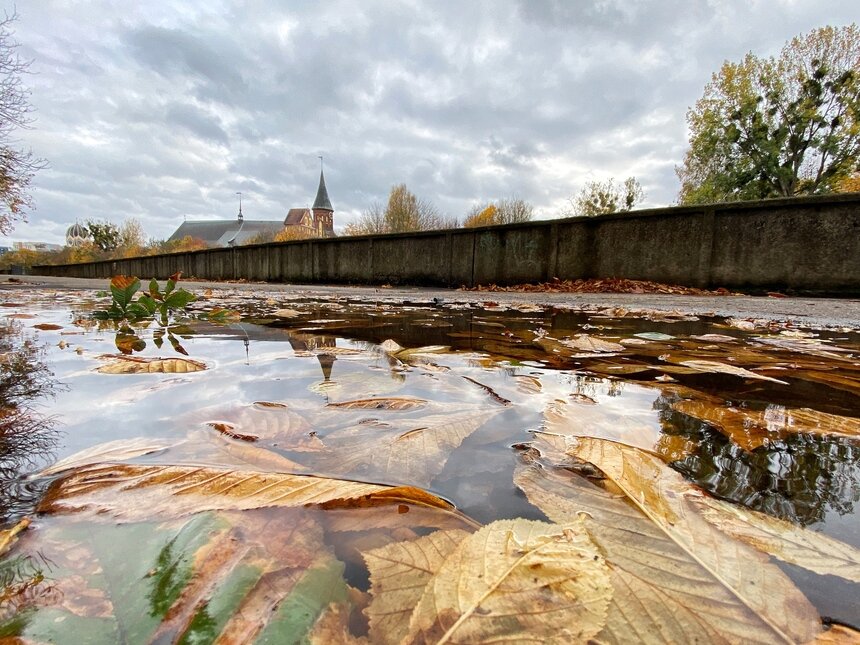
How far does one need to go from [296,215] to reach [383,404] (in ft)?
258

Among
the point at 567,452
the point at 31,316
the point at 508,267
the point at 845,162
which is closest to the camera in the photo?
the point at 567,452

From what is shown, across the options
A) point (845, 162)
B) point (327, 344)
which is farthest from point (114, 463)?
point (845, 162)

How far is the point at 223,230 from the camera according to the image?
6919 cm

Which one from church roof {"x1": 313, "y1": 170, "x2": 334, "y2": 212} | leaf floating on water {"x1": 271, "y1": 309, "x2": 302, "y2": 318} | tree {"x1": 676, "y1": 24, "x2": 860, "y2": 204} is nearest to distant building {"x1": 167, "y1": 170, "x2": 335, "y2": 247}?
church roof {"x1": 313, "y1": 170, "x2": 334, "y2": 212}

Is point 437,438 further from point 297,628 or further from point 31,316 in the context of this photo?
point 31,316

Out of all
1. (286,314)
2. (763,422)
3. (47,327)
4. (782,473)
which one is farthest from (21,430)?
(286,314)

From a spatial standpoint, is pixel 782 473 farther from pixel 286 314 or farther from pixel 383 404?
pixel 286 314

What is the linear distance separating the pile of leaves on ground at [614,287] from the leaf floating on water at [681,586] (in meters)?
6.37

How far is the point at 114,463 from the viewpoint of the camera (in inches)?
24.5

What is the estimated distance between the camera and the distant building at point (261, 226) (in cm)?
6338

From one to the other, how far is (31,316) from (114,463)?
3076 mm

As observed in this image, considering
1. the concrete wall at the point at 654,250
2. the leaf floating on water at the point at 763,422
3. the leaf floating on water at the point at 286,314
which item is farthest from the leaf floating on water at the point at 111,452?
the concrete wall at the point at 654,250

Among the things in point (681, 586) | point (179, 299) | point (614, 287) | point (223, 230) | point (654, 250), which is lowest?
point (681, 586)

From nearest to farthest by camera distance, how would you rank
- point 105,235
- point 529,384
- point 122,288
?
point 529,384
point 122,288
point 105,235
